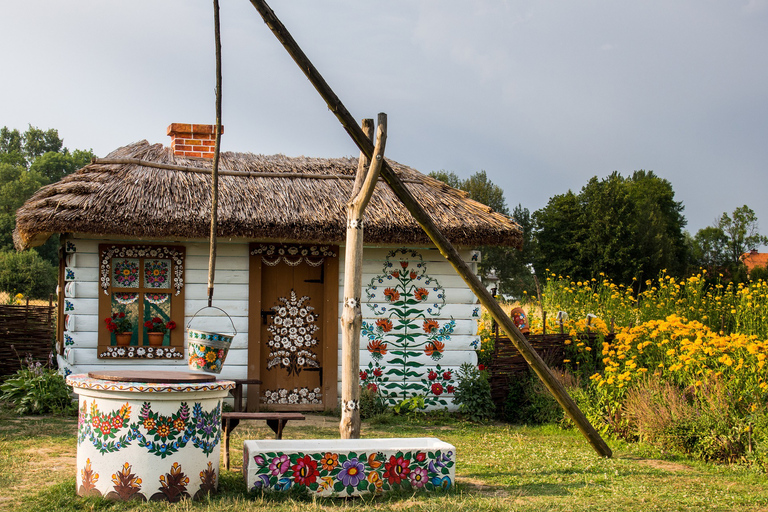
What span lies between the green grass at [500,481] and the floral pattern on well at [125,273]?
5.50 feet

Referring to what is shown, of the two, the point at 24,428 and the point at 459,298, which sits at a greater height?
the point at 459,298

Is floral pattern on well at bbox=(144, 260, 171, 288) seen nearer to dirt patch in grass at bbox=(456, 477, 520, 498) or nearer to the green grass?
the green grass

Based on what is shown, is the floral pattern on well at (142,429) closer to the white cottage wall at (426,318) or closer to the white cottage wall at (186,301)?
the white cottage wall at (186,301)

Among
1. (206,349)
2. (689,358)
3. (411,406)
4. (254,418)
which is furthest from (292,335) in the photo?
(689,358)

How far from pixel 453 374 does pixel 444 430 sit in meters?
1.13

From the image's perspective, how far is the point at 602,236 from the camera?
2736 cm

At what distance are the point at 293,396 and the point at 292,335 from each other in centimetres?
76

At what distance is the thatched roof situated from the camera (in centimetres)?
Answer: 743

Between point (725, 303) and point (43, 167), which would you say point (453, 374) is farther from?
point (43, 167)

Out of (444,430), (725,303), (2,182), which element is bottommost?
(444,430)

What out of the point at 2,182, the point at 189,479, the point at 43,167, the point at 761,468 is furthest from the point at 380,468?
the point at 43,167

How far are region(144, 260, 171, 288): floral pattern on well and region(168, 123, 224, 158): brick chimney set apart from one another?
210cm

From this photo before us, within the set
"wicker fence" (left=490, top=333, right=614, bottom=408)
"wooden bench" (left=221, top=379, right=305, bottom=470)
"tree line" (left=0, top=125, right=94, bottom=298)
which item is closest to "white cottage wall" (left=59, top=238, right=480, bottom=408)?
"wicker fence" (left=490, top=333, right=614, bottom=408)

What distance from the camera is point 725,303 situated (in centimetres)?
1115
